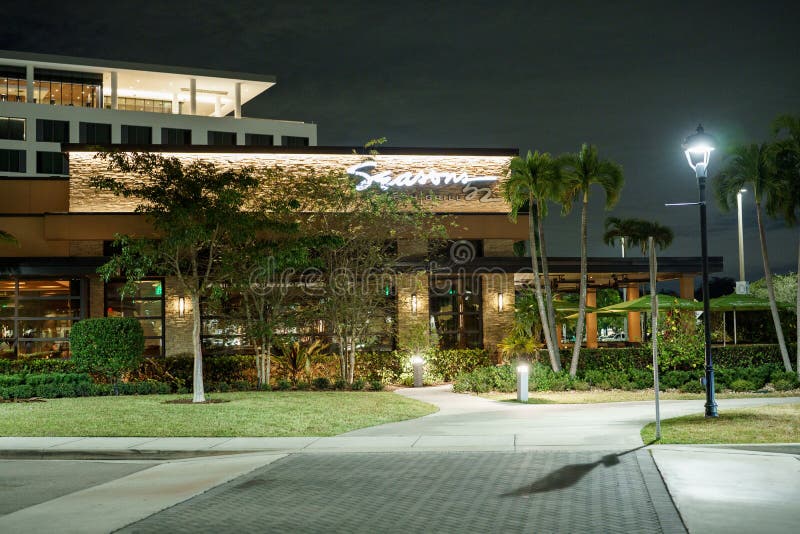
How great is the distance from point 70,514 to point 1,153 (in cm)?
6789

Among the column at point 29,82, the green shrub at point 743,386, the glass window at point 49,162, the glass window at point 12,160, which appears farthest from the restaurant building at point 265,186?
the column at point 29,82

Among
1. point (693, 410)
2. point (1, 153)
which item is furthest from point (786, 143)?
point (1, 153)

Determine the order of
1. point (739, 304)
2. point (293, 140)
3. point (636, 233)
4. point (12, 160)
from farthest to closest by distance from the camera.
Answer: point (293, 140), point (12, 160), point (636, 233), point (739, 304)

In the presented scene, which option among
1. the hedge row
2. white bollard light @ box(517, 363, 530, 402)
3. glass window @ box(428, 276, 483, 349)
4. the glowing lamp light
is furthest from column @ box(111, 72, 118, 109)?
the glowing lamp light

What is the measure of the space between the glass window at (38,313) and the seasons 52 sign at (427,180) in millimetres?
9469

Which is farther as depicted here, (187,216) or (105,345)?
(105,345)

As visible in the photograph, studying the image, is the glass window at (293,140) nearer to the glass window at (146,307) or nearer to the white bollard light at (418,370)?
the glass window at (146,307)

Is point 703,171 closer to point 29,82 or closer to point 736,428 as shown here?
point 736,428

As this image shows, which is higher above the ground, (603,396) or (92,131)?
(92,131)

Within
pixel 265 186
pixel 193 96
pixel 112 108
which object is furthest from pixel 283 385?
pixel 193 96

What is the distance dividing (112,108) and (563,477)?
70424 millimetres

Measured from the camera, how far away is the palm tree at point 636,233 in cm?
5050

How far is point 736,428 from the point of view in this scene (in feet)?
46.0

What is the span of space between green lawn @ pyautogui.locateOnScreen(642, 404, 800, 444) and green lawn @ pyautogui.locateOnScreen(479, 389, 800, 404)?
4.21 m
